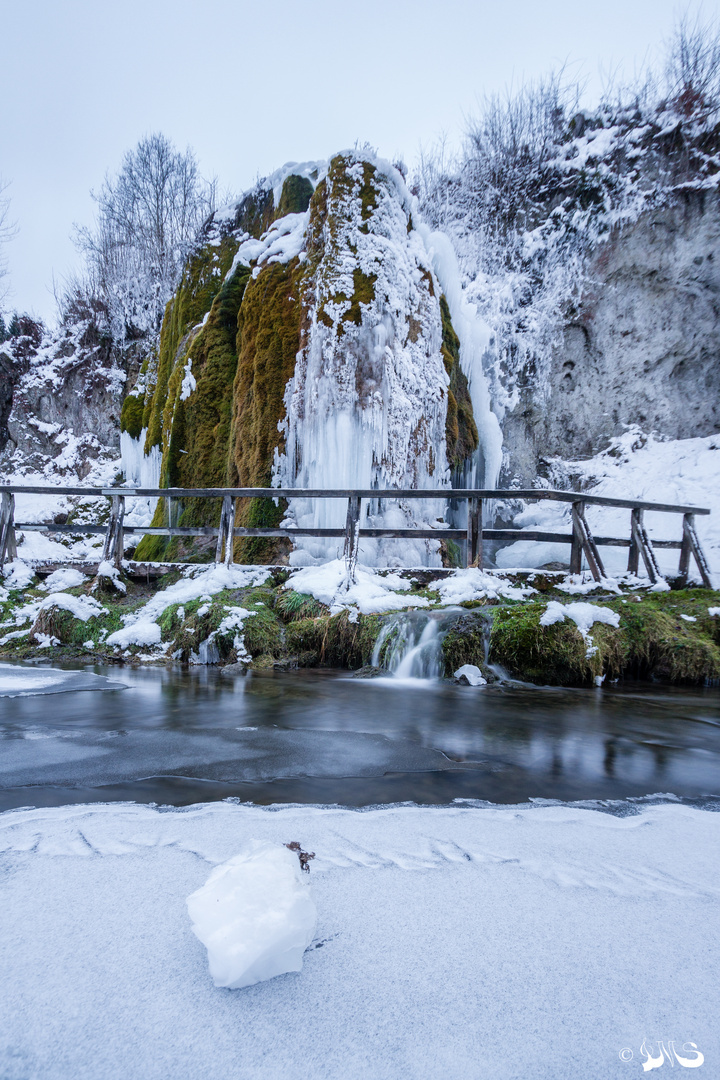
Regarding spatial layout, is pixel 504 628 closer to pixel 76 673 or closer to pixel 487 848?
pixel 487 848

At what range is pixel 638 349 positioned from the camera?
14.0 metres

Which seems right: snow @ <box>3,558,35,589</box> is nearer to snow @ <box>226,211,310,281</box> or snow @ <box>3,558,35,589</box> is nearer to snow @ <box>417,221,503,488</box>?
snow @ <box>226,211,310,281</box>

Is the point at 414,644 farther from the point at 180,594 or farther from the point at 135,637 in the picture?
the point at 135,637

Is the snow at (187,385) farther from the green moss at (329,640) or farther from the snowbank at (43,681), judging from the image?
the snowbank at (43,681)

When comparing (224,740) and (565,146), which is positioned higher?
(565,146)

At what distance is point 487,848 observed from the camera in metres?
1.75

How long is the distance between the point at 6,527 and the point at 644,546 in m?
8.93

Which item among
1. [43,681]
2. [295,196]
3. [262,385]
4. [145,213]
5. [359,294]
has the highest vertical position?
[145,213]

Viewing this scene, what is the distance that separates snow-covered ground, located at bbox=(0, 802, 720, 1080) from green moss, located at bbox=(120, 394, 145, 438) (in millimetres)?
13036

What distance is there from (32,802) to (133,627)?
4.70m

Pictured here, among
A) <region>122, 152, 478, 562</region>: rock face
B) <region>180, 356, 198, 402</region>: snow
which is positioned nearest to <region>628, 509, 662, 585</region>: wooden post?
<region>122, 152, 478, 562</region>: rock face

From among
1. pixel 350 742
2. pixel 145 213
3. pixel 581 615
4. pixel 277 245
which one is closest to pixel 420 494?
pixel 581 615

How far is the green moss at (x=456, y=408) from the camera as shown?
1012cm

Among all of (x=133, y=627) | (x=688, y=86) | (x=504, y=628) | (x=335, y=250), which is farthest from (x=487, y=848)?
(x=688, y=86)
